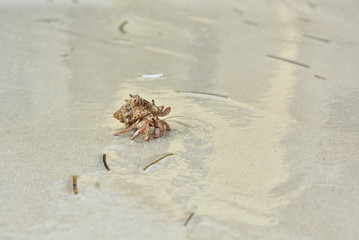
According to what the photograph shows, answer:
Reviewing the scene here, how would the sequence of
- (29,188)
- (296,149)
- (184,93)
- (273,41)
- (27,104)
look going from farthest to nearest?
(273,41), (184,93), (27,104), (296,149), (29,188)

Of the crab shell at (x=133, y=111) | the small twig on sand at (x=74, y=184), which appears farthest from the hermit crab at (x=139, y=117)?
the small twig on sand at (x=74, y=184)

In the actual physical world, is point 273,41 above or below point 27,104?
above

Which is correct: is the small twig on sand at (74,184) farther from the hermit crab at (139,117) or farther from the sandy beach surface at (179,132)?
the hermit crab at (139,117)

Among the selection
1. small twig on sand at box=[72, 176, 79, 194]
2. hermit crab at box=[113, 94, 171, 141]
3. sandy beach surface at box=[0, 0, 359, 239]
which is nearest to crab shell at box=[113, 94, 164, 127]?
hermit crab at box=[113, 94, 171, 141]

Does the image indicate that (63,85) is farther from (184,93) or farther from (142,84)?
(184,93)

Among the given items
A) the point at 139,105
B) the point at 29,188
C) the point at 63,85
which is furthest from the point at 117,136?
the point at 63,85

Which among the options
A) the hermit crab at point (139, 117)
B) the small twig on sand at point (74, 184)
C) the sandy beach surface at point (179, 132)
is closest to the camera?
the sandy beach surface at point (179, 132)

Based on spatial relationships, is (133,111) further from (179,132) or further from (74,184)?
Result: (74,184)

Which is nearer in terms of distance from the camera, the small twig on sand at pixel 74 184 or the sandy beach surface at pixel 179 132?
the sandy beach surface at pixel 179 132
